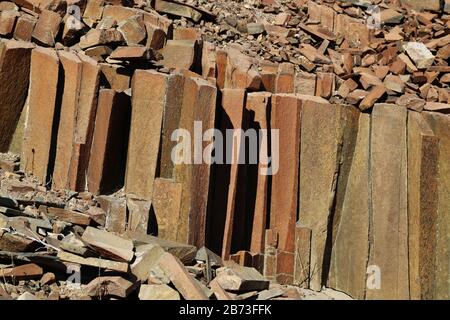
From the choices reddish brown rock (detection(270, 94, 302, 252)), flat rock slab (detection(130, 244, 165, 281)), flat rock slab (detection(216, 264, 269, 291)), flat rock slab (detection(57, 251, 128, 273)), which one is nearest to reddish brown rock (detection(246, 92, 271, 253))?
reddish brown rock (detection(270, 94, 302, 252))

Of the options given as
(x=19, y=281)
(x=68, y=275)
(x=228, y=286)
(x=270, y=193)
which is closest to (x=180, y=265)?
(x=228, y=286)

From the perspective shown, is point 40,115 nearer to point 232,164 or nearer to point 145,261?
point 232,164

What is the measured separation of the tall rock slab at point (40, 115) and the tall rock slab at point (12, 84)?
0.10m

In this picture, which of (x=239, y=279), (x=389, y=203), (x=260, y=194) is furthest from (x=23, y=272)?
(x=389, y=203)

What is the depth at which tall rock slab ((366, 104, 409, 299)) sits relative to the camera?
24.1ft

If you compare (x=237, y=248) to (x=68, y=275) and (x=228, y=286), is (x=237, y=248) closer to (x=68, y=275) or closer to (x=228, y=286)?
(x=228, y=286)

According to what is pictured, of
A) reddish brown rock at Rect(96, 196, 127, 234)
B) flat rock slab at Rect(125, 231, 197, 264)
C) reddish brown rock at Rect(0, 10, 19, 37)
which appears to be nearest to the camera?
flat rock slab at Rect(125, 231, 197, 264)

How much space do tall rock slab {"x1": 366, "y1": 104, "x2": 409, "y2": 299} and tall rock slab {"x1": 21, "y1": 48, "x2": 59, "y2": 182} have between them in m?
3.41

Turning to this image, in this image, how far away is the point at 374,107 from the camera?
7793 mm

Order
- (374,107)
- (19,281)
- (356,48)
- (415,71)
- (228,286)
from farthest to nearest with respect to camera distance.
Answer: (356,48), (415,71), (374,107), (228,286), (19,281)

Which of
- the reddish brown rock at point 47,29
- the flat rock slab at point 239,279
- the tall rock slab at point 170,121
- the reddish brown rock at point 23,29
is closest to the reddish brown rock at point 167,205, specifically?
the tall rock slab at point 170,121

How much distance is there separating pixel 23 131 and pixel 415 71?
15.7ft

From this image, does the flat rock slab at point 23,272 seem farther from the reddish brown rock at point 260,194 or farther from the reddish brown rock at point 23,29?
the reddish brown rock at point 23,29

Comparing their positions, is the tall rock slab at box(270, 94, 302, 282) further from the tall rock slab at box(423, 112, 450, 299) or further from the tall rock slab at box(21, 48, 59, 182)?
the tall rock slab at box(21, 48, 59, 182)
